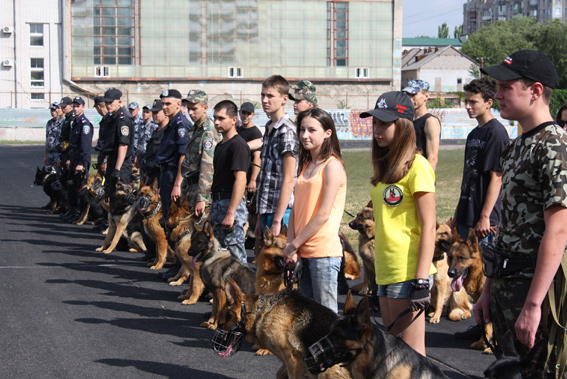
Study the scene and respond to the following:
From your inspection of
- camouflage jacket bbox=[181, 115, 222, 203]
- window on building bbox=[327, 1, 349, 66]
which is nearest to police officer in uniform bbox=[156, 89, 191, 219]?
camouflage jacket bbox=[181, 115, 222, 203]

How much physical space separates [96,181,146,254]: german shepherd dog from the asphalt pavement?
→ 0.22 m

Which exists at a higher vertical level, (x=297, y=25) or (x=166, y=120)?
(x=297, y=25)

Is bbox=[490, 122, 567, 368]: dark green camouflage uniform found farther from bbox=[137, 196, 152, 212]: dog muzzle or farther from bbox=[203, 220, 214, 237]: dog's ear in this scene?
bbox=[137, 196, 152, 212]: dog muzzle

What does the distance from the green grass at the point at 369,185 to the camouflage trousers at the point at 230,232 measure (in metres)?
2.03

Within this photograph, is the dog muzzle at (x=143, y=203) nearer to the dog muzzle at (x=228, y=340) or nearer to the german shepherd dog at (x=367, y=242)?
the german shepherd dog at (x=367, y=242)

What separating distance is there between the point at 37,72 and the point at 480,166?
52.0 m

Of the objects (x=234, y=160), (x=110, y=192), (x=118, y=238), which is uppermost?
(x=234, y=160)

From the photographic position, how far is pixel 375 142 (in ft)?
12.6

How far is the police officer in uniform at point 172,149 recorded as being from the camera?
8.26m

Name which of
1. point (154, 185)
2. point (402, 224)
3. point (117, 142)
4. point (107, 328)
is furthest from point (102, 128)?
point (402, 224)

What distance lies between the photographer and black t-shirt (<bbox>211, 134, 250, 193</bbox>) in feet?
20.9

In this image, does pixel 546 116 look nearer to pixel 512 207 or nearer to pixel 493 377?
pixel 512 207

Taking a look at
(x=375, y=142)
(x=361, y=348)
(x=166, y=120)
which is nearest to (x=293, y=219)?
(x=375, y=142)

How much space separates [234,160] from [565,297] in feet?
12.9
